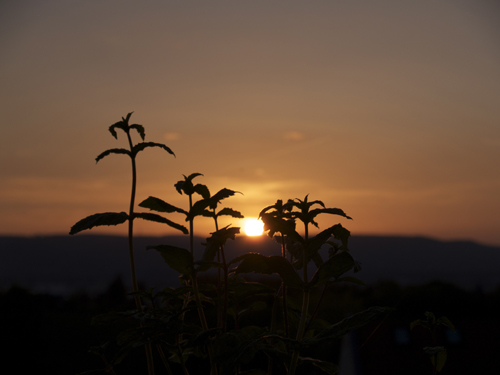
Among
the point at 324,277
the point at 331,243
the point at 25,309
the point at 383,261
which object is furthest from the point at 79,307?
the point at 383,261

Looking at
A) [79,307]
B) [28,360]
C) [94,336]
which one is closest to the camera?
[28,360]

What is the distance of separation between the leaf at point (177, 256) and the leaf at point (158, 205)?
0.53 ft

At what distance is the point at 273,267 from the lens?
4.34ft

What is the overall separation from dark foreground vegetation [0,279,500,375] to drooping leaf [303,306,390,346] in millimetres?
1605

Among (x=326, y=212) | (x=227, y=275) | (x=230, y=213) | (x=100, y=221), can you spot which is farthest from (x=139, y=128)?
(x=326, y=212)

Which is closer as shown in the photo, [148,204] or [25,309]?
[148,204]

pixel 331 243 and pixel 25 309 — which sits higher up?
pixel 331 243

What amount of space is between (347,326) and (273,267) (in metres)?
0.30

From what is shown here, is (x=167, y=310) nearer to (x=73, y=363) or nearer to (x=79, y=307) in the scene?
(x=73, y=363)

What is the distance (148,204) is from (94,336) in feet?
5.25

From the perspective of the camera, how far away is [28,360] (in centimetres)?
246

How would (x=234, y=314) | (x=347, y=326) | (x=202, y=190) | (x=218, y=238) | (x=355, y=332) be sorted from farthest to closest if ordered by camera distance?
(x=355, y=332)
(x=234, y=314)
(x=202, y=190)
(x=218, y=238)
(x=347, y=326)

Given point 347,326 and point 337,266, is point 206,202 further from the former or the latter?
point 347,326

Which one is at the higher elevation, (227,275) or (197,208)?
(197,208)
